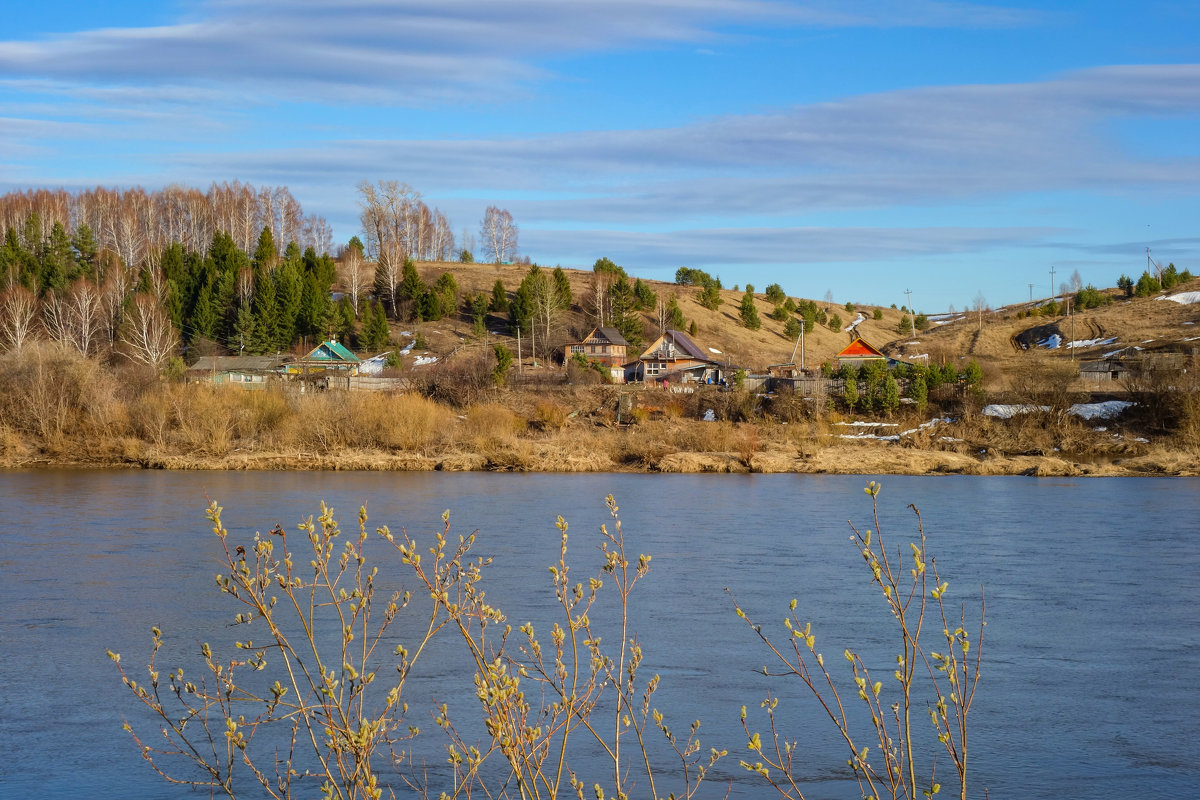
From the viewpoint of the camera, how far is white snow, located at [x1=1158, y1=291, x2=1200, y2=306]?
2979 inches

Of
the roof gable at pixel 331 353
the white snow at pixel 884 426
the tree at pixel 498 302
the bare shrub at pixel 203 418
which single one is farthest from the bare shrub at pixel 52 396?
the tree at pixel 498 302

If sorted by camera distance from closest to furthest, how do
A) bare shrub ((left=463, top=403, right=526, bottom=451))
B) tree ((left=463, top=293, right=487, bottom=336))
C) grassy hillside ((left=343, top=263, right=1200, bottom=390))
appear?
1. bare shrub ((left=463, top=403, right=526, bottom=451))
2. grassy hillside ((left=343, top=263, right=1200, bottom=390))
3. tree ((left=463, top=293, right=487, bottom=336))

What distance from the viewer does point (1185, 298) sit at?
A: 76500 millimetres

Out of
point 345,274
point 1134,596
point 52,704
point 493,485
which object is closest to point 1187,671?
point 1134,596

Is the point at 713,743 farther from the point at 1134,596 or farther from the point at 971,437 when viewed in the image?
the point at 971,437

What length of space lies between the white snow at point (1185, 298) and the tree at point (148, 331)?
217 feet

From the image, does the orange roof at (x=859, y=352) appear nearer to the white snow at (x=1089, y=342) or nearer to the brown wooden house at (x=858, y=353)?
the brown wooden house at (x=858, y=353)

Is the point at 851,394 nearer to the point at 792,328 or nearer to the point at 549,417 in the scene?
the point at 549,417

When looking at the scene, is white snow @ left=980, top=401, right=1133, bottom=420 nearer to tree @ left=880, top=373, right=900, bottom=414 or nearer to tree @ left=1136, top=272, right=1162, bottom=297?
tree @ left=880, top=373, right=900, bottom=414

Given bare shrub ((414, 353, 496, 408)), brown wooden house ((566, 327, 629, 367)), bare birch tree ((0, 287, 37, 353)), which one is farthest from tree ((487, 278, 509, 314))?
bare shrub ((414, 353, 496, 408))

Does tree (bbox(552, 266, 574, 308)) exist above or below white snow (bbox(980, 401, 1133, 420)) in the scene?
above

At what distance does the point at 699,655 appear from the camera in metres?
11.1

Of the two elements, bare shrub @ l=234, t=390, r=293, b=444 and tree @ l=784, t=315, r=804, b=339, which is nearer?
bare shrub @ l=234, t=390, r=293, b=444

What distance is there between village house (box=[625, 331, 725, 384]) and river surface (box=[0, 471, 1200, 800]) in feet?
125
